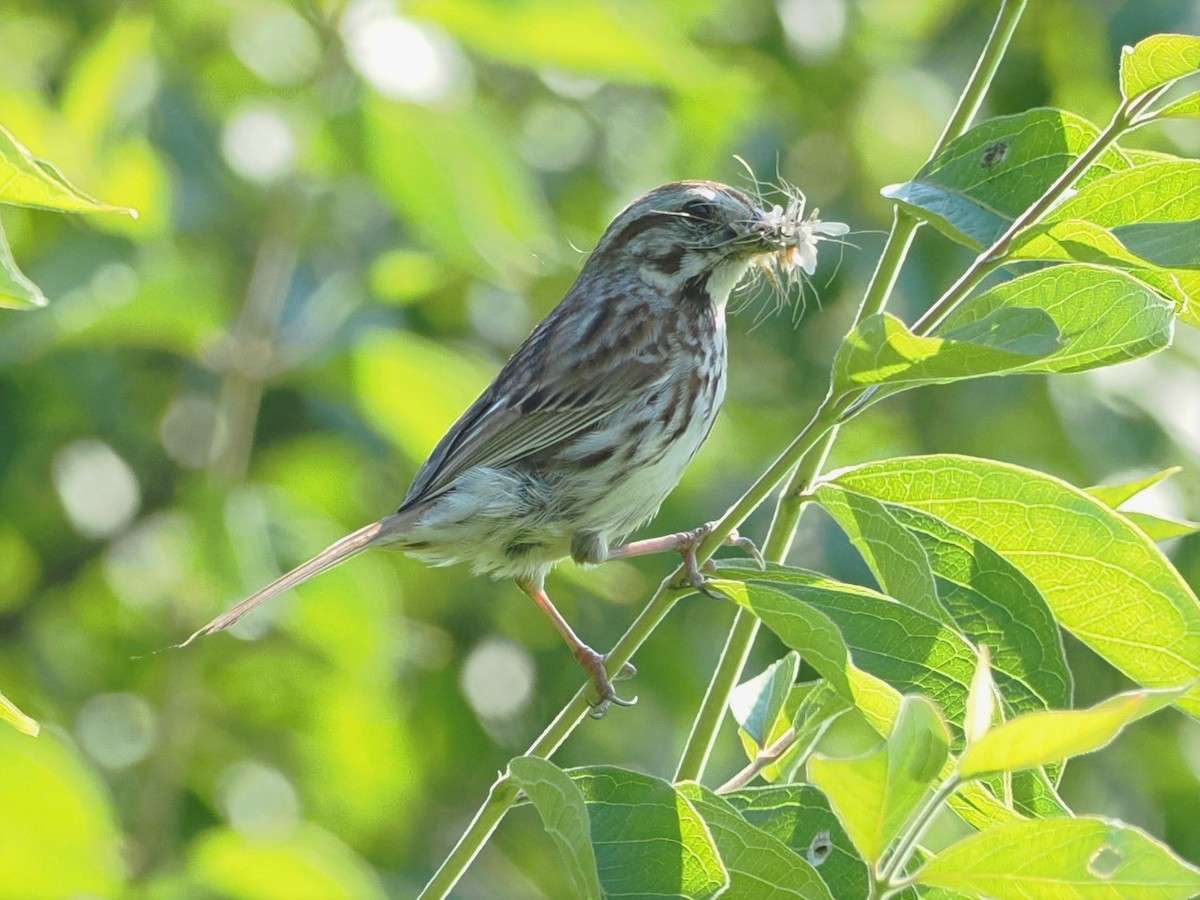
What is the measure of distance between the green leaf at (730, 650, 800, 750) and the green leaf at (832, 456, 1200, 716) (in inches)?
19.2

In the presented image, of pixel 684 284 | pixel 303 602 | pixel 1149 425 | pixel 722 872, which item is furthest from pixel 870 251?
pixel 722 872

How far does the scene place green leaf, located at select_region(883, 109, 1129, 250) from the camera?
219 centimetres

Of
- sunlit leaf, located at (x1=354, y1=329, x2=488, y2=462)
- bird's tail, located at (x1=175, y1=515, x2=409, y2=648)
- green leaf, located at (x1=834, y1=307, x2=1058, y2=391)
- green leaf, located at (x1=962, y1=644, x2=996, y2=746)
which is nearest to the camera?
green leaf, located at (x1=962, y1=644, x2=996, y2=746)

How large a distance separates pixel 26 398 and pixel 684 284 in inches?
84.3

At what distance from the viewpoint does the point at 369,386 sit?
4289 millimetres

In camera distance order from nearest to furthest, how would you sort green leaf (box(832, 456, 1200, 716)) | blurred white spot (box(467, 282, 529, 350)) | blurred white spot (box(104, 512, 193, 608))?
1. green leaf (box(832, 456, 1200, 716))
2. blurred white spot (box(104, 512, 193, 608))
3. blurred white spot (box(467, 282, 529, 350))

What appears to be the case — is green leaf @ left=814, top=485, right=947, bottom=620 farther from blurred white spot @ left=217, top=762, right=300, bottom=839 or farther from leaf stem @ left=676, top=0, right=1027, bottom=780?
blurred white spot @ left=217, top=762, right=300, bottom=839

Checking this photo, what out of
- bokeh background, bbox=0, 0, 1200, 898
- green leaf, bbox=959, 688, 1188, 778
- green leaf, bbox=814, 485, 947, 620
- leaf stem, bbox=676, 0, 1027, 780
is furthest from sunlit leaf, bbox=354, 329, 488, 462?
green leaf, bbox=959, 688, 1188, 778

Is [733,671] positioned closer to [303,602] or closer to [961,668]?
[961,668]

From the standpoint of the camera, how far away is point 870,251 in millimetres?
5723

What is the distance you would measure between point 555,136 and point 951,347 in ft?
15.5

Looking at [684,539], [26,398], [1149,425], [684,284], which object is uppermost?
[1149,425]

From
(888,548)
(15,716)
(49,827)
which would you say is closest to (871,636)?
(888,548)

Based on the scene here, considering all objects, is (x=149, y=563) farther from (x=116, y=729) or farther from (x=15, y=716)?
(x=15, y=716)
